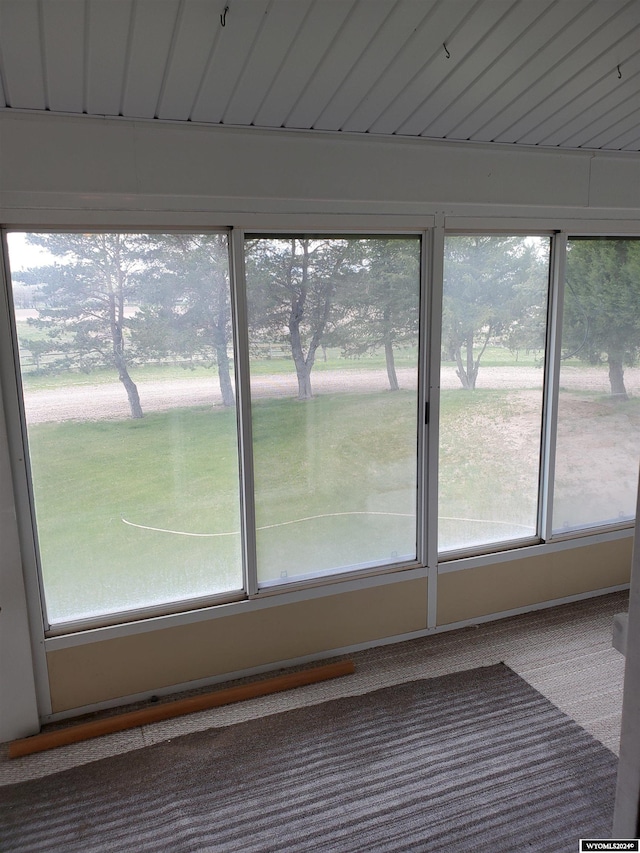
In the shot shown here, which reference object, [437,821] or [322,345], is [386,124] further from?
[437,821]

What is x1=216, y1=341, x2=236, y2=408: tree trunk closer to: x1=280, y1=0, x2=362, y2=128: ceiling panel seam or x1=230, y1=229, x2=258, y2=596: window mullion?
x1=230, y1=229, x2=258, y2=596: window mullion

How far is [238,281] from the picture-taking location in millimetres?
2588

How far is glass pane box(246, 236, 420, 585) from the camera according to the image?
2.73 meters

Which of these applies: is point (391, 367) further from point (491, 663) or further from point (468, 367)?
point (491, 663)

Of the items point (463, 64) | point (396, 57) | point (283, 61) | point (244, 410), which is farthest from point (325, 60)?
point (244, 410)

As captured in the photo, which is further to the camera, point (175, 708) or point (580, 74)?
point (175, 708)

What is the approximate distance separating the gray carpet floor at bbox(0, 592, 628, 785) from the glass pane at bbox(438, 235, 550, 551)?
51 cm

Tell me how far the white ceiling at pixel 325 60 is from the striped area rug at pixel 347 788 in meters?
2.46

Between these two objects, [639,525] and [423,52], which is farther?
[423,52]

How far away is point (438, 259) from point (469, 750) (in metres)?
2.14

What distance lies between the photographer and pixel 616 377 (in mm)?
3539

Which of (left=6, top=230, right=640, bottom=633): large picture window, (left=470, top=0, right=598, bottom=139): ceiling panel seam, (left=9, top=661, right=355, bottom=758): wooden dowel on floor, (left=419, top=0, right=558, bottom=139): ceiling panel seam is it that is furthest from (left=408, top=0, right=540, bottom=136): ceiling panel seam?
(left=9, top=661, right=355, bottom=758): wooden dowel on floor

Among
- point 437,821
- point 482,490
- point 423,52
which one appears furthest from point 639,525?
point 482,490

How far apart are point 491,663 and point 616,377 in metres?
1.81
